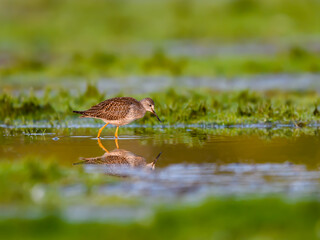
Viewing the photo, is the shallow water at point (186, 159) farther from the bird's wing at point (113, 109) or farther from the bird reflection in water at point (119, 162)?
the bird's wing at point (113, 109)

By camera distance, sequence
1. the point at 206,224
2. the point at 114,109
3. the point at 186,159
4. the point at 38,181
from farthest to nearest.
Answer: the point at 114,109, the point at 186,159, the point at 38,181, the point at 206,224

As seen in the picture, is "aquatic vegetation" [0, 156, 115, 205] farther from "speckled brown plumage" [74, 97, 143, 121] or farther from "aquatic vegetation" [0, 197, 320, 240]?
"speckled brown plumage" [74, 97, 143, 121]

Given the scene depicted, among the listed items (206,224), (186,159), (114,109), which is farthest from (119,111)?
(206,224)

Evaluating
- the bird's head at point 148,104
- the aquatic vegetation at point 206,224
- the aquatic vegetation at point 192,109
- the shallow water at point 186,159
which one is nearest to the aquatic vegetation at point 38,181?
the shallow water at point 186,159

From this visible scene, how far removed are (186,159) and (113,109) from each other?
3356mm

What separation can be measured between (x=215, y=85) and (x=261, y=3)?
18.7 m

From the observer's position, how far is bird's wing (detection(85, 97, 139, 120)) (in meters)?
13.5

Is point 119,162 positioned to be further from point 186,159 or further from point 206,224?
point 206,224

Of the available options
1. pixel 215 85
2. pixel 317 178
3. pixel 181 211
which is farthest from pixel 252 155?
pixel 215 85

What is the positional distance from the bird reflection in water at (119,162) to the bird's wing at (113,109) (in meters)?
1.95

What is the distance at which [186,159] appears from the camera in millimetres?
10445

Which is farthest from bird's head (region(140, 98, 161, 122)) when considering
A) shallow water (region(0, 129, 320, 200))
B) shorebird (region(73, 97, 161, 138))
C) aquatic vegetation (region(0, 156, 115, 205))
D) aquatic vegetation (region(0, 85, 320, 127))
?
aquatic vegetation (region(0, 156, 115, 205))

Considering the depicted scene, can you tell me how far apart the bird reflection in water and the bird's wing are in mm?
1946

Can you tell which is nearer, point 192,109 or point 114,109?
point 114,109
